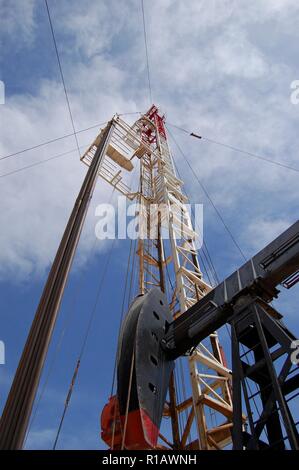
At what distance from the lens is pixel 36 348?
4.00 metres

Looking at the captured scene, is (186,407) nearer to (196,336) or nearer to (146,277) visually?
(196,336)

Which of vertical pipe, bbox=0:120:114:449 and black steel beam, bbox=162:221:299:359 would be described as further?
black steel beam, bbox=162:221:299:359

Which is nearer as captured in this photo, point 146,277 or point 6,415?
point 6,415

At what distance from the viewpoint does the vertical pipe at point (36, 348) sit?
345cm

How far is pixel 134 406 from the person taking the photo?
8320 mm

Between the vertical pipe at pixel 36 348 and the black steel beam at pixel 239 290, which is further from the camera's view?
the black steel beam at pixel 239 290

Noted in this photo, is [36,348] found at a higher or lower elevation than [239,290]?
lower

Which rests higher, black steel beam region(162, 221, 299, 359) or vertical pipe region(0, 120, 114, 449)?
black steel beam region(162, 221, 299, 359)

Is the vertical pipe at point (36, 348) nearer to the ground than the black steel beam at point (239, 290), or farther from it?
nearer to the ground

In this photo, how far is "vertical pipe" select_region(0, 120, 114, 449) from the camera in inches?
136

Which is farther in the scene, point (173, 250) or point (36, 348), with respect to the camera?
point (173, 250)

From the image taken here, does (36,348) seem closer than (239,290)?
Yes
